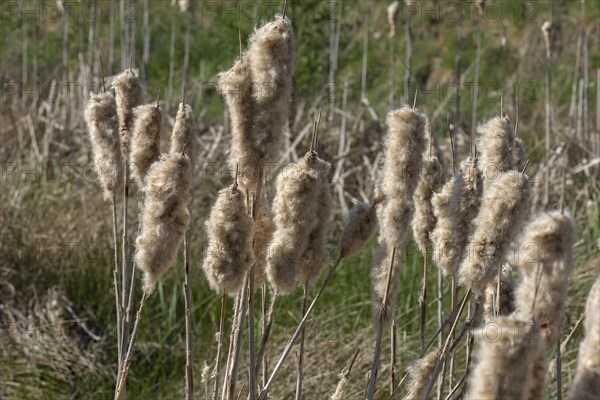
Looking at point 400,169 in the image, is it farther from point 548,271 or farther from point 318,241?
point 548,271

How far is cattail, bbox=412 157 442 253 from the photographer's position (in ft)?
5.70

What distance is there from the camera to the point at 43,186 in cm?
414

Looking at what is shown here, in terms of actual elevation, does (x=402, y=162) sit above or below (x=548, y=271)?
above

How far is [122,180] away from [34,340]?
62.5 inches

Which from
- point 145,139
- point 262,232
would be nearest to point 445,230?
point 262,232

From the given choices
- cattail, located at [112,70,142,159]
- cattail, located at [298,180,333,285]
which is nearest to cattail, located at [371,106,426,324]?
cattail, located at [298,180,333,285]

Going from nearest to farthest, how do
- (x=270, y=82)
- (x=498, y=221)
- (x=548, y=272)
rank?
1. (x=548, y=272)
2. (x=498, y=221)
3. (x=270, y=82)

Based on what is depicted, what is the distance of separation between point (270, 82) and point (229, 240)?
9.3 inches

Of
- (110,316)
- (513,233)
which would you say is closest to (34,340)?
(110,316)

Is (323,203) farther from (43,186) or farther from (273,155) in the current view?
(43,186)

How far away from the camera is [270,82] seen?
52.0 inches

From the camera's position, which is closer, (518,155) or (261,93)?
(261,93)

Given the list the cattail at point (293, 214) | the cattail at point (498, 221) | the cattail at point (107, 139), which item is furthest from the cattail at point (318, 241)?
the cattail at point (107, 139)

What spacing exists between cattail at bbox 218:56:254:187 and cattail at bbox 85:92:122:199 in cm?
41
